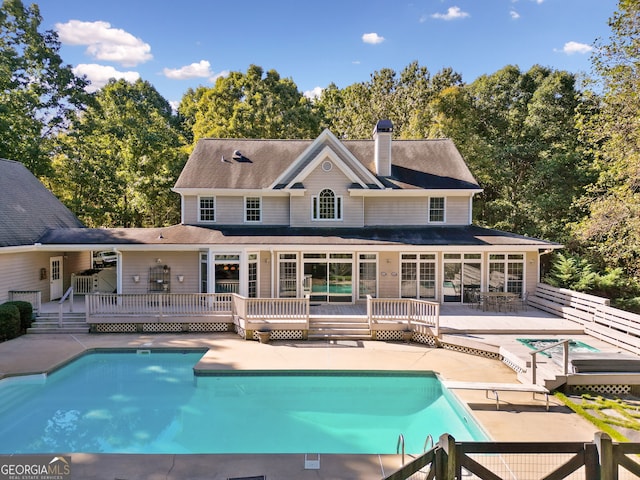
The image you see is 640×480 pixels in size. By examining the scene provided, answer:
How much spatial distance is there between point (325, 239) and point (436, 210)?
230 inches

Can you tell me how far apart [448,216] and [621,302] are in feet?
28.9

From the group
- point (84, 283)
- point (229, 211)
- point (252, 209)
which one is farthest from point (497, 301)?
point (84, 283)

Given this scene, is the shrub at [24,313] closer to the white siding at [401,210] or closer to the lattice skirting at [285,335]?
the lattice skirting at [285,335]

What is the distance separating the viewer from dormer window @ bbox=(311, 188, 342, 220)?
18469mm

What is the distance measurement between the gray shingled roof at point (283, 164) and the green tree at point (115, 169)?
883cm

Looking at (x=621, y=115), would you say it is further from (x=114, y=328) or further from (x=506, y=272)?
(x=114, y=328)

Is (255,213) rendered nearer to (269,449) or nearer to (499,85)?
(269,449)

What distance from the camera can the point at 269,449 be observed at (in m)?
7.39

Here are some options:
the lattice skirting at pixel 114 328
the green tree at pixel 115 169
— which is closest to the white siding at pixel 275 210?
the lattice skirting at pixel 114 328

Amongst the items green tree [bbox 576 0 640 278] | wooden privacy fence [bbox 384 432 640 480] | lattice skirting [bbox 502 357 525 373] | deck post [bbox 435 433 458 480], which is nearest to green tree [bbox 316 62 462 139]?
green tree [bbox 576 0 640 278]

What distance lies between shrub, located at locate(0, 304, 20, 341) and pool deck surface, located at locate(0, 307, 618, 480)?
446 mm

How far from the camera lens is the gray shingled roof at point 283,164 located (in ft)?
61.7

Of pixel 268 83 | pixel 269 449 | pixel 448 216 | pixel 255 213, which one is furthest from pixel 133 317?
pixel 268 83

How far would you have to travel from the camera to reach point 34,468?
6.19m
